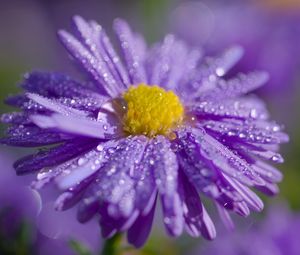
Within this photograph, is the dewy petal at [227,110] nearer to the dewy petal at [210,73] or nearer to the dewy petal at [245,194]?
the dewy petal at [210,73]

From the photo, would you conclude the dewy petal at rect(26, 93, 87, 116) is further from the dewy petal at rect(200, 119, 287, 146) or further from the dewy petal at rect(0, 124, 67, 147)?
the dewy petal at rect(200, 119, 287, 146)

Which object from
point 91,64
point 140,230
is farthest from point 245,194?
point 91,64

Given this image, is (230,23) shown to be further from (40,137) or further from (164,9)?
(40,137)

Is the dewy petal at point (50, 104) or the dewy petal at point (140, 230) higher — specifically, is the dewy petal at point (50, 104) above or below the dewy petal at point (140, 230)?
above

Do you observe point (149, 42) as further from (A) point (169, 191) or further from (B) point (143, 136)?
(A) point (169, 191)

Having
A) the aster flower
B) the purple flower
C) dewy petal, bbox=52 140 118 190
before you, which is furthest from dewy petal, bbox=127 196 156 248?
the purple flower

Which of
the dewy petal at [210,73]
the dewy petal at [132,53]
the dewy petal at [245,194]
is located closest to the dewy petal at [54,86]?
the dewy petal at [132,53]
